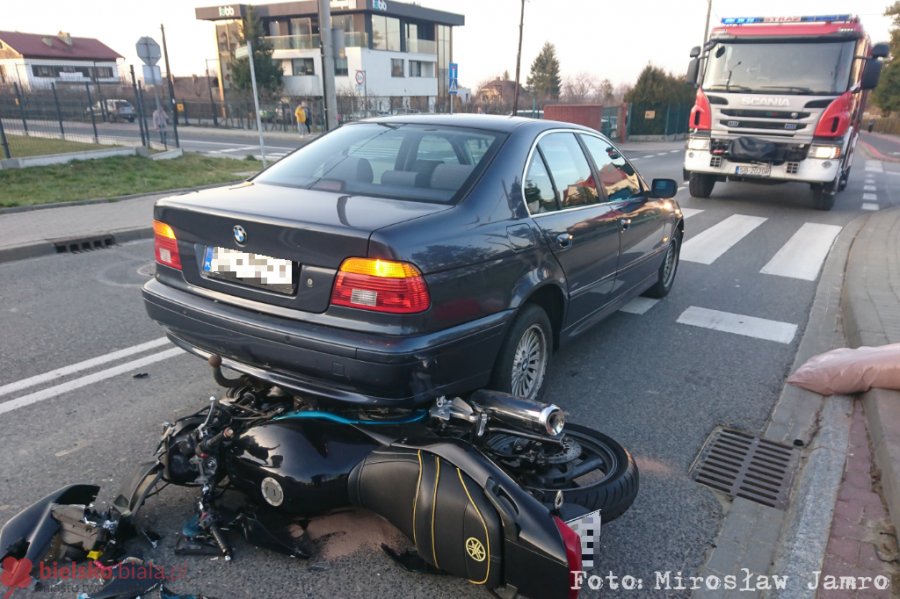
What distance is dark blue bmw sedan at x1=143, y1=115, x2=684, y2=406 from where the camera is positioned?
2.64 meters

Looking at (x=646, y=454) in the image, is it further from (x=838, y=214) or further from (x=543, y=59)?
(x=543, y=59)

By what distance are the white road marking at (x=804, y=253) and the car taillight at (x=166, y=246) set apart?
6.55 m

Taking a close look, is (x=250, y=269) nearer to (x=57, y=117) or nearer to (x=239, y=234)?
(x=239, y=234)

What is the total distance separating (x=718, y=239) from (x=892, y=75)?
64.2 m

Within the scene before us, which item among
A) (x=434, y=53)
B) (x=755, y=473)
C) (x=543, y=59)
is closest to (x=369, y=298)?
(x=755, y=473)

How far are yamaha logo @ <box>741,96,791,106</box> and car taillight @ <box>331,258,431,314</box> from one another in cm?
1060

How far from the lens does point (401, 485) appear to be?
7.71 ft

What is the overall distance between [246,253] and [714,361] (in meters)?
3.52

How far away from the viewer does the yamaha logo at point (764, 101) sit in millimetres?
10820

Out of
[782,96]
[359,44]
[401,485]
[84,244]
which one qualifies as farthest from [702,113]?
[359,44]

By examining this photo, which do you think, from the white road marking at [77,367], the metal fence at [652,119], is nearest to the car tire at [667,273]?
the white road marking at [77,367]

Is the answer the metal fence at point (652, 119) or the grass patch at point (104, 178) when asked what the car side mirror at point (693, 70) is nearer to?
the grass patch at point (104, 178)

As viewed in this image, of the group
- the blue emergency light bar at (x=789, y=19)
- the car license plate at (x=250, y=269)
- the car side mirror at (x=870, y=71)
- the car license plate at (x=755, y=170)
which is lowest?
the car license plate at (x=755, y=170)

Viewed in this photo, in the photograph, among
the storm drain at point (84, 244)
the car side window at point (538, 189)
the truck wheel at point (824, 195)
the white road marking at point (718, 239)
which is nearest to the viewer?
the car side window at point (538, 189)
